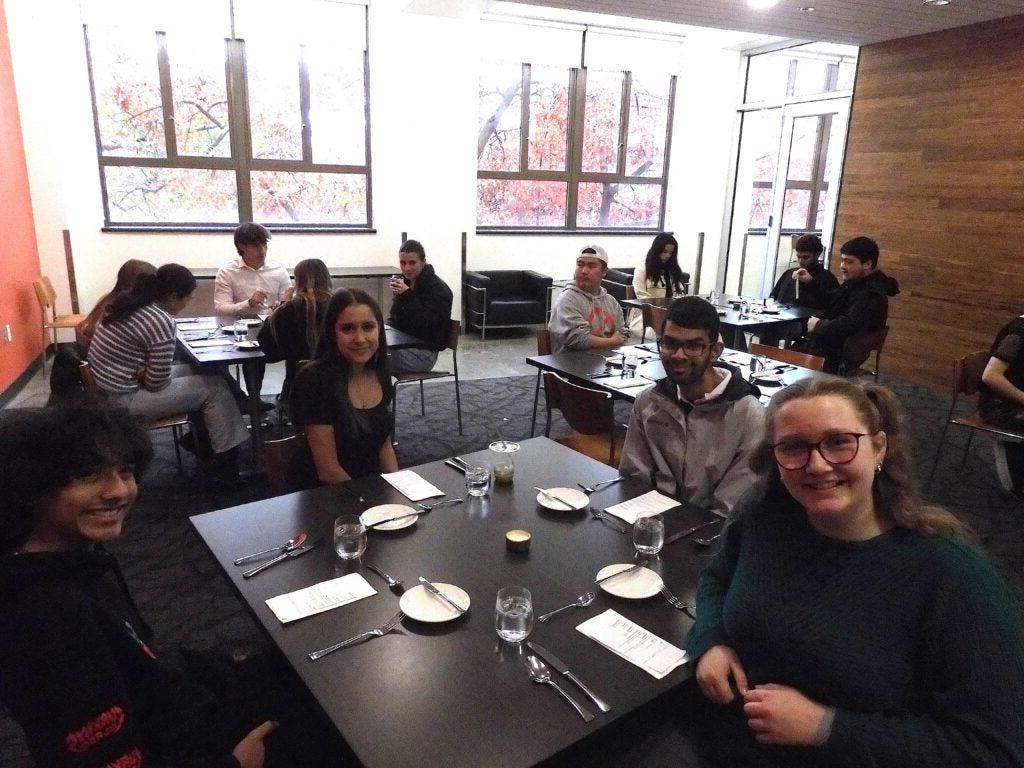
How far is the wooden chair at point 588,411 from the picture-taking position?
9.72 feet

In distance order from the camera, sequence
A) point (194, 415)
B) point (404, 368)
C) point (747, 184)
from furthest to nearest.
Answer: point (747, 184)
point (404, 368)
point (194, 415)

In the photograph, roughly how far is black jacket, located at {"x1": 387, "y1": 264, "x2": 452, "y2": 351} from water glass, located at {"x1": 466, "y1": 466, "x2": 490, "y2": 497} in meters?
2.36

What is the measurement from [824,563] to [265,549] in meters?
1.24

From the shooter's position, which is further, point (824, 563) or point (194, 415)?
point (194, 415)

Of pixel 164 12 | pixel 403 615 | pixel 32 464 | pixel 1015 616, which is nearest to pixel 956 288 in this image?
pixel 1015 616

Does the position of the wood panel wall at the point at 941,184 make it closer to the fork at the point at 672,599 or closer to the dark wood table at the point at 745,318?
the dark wood table at the point at 745,318

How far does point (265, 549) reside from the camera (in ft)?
5.51

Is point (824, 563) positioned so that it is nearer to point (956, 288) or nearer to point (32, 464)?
point (32, 464)

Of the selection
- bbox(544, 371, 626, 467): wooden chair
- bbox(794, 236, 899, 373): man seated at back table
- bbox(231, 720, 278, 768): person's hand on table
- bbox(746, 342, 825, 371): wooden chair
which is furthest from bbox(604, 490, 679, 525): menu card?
bbox(794, 236, 899, 373): man seated at back table

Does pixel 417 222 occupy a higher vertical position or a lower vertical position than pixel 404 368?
higher

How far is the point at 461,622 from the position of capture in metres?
1.42

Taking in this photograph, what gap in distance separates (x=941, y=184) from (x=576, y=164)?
153 inches

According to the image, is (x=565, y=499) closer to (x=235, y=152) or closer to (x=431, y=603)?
(x=431, y=603)

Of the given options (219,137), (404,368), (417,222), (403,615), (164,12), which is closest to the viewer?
(403,615)
